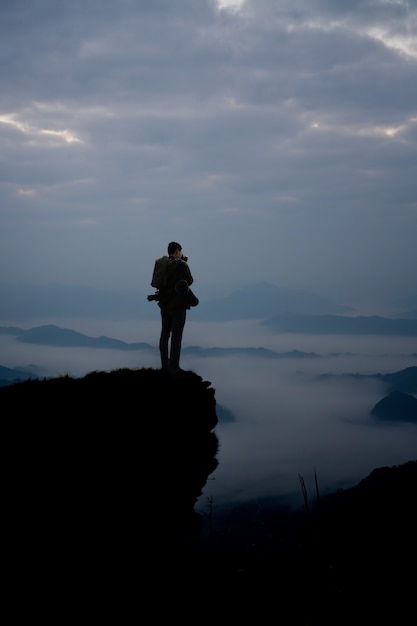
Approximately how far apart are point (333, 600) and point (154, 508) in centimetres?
608

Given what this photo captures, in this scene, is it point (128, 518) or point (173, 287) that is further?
point (173, 287)

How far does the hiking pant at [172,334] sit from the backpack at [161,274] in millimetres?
949

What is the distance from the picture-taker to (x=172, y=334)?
51.8 feet

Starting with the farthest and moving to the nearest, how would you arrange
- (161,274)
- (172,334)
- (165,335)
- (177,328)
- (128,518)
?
(165,335)
(172,334)
(177,328)
(161,274)
(128,518)

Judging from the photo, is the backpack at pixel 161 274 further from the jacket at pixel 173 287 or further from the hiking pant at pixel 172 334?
the hiking pant at pixel 172 334

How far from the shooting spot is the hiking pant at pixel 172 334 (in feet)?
50.9

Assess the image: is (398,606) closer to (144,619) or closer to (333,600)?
(333,600)

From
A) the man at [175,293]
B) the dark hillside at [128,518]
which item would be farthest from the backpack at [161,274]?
the dark hillside at [128,518]

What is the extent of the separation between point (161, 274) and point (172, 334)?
74.6 inches

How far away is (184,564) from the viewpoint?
14.8m

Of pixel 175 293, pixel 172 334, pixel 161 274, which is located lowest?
pixel 172 334

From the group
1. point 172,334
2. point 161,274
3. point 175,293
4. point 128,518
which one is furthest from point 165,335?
point 128,518

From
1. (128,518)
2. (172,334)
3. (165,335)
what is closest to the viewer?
(128,518)

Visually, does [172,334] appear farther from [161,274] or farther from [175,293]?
[161,274]
